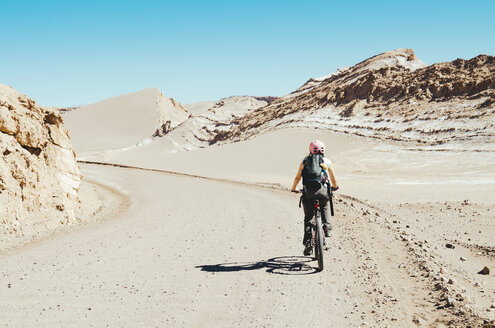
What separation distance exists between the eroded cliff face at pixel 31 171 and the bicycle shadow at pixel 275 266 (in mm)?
5734

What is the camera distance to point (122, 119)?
122 meters

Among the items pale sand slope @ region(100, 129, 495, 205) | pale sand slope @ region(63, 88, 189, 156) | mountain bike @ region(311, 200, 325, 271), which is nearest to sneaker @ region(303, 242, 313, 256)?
mountain bike @ region(311, 200, 325, 271)

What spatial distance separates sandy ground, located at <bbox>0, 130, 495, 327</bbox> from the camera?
501 cm

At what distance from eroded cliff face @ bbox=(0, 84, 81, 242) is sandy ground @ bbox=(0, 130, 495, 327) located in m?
1.14

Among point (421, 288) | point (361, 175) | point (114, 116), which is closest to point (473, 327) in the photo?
point (421, 288)

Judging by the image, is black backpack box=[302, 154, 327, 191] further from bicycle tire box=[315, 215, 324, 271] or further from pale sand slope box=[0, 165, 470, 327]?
pale sand slope box=[0, 165, 470, 327]

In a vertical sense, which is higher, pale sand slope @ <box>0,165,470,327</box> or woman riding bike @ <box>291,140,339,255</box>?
woman riding bike @ <box>291,140,339,255</box>

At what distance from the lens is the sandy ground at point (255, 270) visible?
197 inches

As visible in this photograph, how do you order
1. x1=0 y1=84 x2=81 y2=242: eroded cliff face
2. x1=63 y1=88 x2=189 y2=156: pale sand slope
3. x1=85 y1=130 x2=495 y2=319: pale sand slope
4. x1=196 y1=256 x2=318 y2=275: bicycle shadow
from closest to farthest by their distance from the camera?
x1=196 y1=256 x2=318 y2=275: bicycle shadow, x1=85 y1=130 x2=495 y2=319: pale sand slope, x1=0 y1=84 x2=81 y2=242: eroded cliff face, x1=63 y1=88 x2=189 y2=156: pale sand slope

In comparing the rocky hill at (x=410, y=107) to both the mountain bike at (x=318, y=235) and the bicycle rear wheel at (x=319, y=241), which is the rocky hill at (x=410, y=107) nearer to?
the mountain bike at (x=318, y=235)

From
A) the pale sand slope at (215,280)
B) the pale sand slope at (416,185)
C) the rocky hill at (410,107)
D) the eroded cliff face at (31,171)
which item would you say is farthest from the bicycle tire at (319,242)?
the rocky hill at (410,107)

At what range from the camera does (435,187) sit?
66.8 ft

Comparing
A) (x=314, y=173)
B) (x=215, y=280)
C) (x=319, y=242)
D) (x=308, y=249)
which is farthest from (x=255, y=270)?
(x=314, y=173)

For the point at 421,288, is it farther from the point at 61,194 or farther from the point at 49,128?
the point at 49,128
